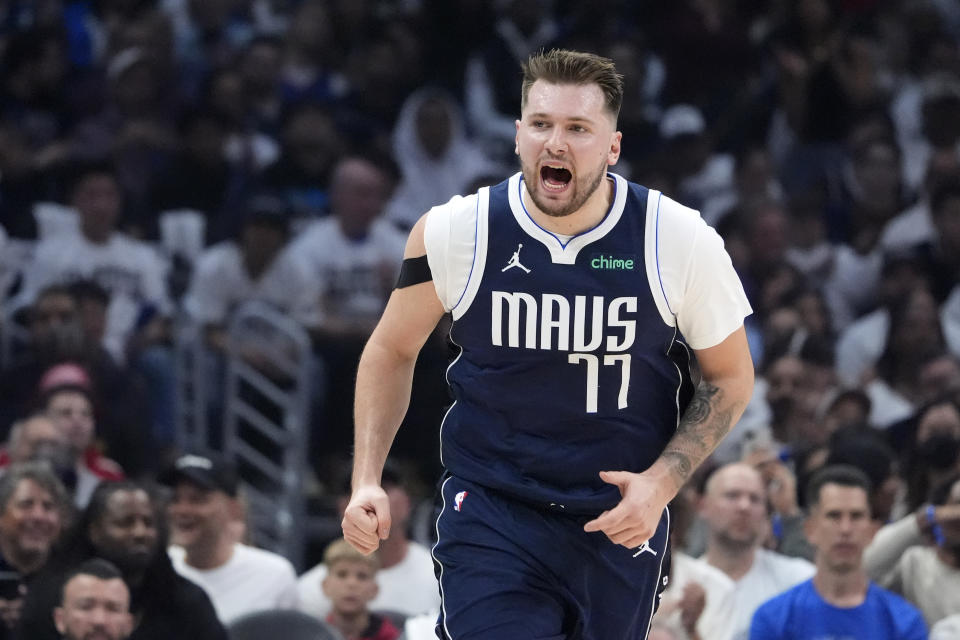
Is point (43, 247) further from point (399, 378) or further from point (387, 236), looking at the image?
point (399, 378)

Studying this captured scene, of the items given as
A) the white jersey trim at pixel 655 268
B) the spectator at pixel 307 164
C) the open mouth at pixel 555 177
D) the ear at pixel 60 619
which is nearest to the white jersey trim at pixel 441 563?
the white jersey trim at pixel 655 268

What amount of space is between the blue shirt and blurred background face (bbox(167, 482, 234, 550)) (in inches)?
96.7

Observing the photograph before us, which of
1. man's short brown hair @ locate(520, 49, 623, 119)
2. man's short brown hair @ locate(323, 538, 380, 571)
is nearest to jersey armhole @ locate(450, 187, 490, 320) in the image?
man's short brown hair @ locate(520, 49, 623, 119)

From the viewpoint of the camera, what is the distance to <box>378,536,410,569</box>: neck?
7.84 m

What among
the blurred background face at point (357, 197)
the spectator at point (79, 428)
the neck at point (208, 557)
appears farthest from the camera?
the blurred background face at point (357, 197)

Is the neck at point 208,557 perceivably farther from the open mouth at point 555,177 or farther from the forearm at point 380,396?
the open mouth at point 555,177

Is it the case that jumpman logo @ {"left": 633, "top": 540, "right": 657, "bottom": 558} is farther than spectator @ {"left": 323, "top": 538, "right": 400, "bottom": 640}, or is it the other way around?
spectator @ {"left": 323, "top": 538, "right": 400, "bottom": 640}

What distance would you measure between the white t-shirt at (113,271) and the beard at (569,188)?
6.32 metres

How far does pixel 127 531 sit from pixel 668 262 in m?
3.43

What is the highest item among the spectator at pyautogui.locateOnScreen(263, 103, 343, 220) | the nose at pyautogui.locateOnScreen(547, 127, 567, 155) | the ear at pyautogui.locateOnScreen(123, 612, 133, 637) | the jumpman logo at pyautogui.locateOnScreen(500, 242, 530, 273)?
the spectator at pyautogui.locateOnScreen(263, 103, 343, 220)

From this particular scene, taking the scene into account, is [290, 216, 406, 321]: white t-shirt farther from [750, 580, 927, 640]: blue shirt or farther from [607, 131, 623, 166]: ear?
[607, 131, 623, 166]: ear

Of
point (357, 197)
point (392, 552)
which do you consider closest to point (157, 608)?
point (392, 552)

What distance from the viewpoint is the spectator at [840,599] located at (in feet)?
22.1

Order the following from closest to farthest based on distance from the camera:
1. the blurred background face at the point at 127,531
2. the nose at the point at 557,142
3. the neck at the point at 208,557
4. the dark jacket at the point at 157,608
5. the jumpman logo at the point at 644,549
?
1. the nose at the point at 557,142
2. the jumpman logo at the point at 644,549
3. the dark jacket at the point at 157,608
4. the blurred background face at the point at 127,531
5. the neck at the point at 208,557
